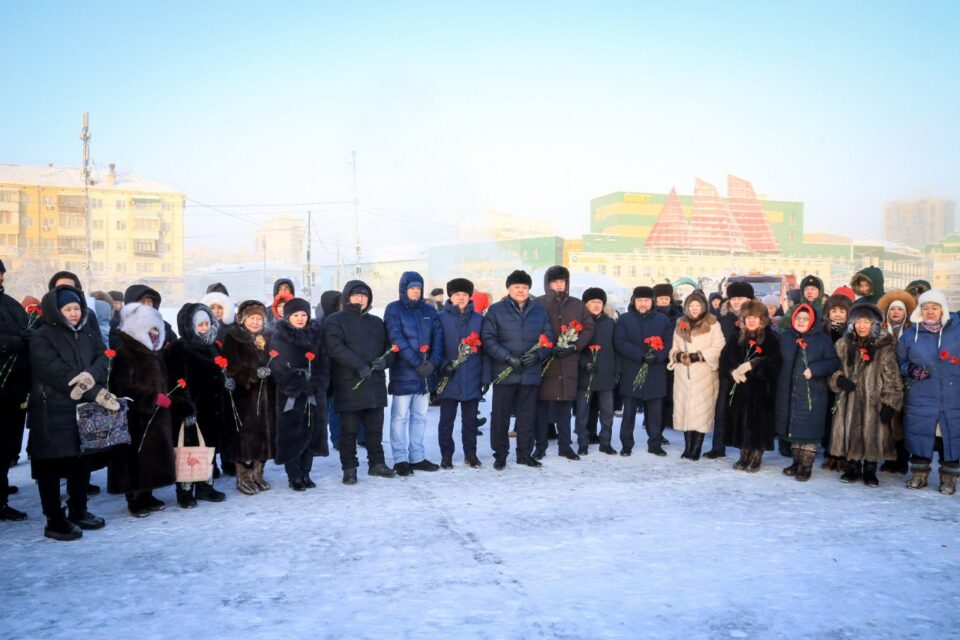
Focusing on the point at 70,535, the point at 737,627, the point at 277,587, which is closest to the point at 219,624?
the point at 277,587

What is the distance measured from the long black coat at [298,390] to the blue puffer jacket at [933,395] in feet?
17.0

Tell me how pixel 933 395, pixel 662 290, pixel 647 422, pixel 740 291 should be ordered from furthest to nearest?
pixel 662 290 < pixel 740 291 < pixel 647 422 < pixel 933 395

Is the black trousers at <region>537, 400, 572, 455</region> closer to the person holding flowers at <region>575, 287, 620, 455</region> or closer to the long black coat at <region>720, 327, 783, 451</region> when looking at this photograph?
the person holding flowers at <region>575, 287, 620, 455</region>

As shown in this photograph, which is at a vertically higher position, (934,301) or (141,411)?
(934,301)

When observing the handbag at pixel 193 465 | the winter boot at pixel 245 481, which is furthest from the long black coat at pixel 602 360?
the handbag at pixel 193 465

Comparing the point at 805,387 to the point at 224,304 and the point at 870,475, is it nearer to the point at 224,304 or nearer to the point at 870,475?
the point at 870,475

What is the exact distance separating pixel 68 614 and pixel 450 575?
195cm

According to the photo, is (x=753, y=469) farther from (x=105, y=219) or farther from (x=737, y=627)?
(x=105, y=219)

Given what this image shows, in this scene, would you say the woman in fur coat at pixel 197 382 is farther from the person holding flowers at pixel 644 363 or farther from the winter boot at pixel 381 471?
the person holding flowers at pixel 644 363

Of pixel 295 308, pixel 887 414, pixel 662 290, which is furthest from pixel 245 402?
pixel 887 414

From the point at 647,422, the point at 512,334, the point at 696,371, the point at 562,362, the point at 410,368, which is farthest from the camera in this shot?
the point at 647,422

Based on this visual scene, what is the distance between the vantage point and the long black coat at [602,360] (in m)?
7.59

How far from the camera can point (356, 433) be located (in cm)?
622

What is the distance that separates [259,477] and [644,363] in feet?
13.7
